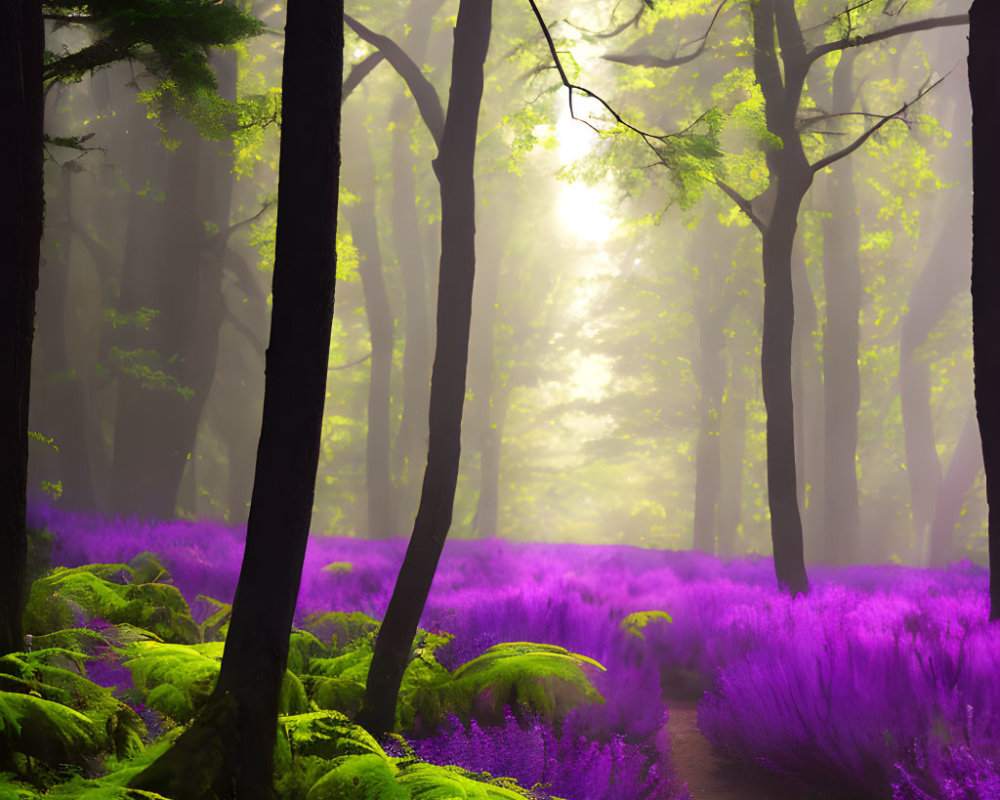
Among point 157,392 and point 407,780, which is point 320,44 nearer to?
point 407,780

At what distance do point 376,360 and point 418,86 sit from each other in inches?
554

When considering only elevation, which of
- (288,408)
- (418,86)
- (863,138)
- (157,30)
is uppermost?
(863,138)

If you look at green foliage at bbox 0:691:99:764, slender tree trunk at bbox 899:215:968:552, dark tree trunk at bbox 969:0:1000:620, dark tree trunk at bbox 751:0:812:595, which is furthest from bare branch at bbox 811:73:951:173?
slender tree trunk at bbox 899:215:968:552


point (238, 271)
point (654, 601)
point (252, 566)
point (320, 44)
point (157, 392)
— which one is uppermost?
point (238, 271)

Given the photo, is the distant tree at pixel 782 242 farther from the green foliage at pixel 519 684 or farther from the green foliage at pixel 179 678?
the green foliage at pixel 179 678

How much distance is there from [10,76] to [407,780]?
3.29 meters

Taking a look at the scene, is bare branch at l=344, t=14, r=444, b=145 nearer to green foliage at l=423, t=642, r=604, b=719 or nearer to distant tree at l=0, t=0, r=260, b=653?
distant tree at l=0, t=0, r=260, b=653

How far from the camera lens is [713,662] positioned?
645cm

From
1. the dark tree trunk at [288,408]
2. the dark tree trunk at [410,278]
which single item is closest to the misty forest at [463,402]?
the dark tree trunk at [288,408]

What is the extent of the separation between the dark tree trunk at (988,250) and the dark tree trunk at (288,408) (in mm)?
5143

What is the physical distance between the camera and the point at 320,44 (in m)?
2.98

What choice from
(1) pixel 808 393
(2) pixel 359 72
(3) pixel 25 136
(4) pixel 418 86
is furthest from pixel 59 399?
(1) pixel 808 393

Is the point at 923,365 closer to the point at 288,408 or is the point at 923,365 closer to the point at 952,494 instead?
the point at 952,494

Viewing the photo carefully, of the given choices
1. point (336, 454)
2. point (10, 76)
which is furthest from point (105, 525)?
point (336, 454)
